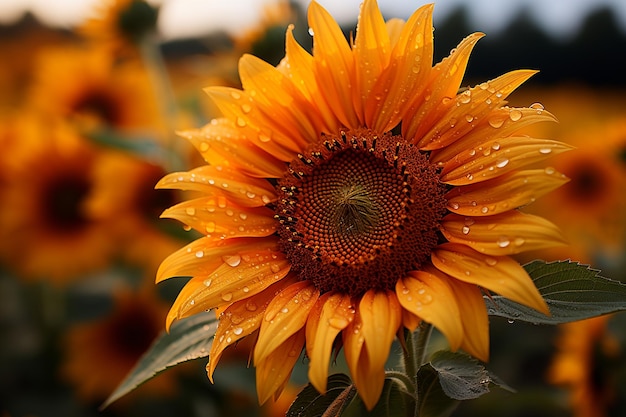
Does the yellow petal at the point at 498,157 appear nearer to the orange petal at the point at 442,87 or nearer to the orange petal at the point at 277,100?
the orange petal at the point at 442,87

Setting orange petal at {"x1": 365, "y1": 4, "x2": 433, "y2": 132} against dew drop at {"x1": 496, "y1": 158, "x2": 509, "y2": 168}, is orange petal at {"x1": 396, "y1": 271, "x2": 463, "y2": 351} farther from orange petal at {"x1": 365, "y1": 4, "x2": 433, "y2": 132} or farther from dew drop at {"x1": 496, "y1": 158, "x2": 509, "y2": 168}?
orange petal at {"x1": 365, "y1": 4, "x2": 433, "y2": 132}

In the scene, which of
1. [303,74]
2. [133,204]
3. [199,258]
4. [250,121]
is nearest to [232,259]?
[199,258]

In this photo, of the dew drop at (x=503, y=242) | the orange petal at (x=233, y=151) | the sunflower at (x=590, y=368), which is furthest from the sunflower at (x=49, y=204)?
the dew drop at (x=503, y=242)

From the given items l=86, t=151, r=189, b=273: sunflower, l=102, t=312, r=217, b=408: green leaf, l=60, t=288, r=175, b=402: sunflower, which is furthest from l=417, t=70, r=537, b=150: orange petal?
l=60, t=288, r=175, b=402: sunflower

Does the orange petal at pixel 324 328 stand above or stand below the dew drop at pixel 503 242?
below

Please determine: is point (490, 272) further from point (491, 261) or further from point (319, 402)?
point (319, 402)

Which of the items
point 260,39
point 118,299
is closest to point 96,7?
point 260,39
